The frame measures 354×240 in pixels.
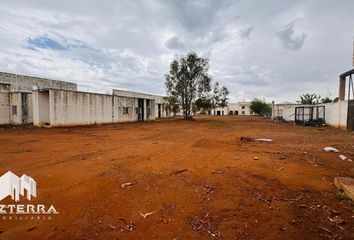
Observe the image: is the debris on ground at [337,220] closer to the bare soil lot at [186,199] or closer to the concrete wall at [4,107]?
the bare soil lot at [186,199]

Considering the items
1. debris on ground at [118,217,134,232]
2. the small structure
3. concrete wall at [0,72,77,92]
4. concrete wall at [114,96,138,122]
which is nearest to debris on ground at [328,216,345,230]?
debris on ground at [118,217,134,232]

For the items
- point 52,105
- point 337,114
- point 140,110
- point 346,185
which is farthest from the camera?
point 140,110

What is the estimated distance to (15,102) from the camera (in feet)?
62.2

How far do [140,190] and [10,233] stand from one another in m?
1.87

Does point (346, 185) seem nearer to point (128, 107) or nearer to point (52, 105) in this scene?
point (52, 105)

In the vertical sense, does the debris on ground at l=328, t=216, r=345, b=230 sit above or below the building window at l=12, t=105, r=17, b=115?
below

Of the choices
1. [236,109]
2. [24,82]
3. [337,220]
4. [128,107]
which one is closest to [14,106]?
[24,82]

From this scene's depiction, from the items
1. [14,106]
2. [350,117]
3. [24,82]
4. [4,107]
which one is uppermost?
[24,82]

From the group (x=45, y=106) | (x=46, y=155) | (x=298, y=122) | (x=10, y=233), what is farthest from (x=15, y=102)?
(x=298, y=122)

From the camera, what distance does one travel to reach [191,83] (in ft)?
98.0

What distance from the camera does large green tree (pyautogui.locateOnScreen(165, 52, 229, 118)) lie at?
1167 inches

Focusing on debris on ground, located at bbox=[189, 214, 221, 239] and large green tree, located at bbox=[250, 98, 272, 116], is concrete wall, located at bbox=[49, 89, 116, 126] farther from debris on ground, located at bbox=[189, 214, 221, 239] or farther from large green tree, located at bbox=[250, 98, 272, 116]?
large green tree, located at bbox=[250, 98, 272, 116]

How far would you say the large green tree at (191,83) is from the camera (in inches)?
1167

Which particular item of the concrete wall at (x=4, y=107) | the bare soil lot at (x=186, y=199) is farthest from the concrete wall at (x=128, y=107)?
the bare soil lot at (x=186, y=199)
